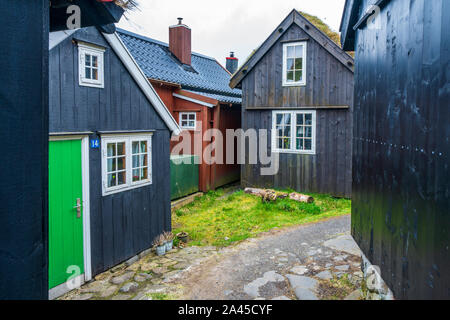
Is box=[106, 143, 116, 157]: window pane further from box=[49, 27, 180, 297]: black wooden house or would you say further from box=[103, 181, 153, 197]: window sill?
box=[103, 181, 153, 197]: window sill

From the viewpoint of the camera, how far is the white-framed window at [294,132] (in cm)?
1274

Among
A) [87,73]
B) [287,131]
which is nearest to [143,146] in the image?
[87,73]

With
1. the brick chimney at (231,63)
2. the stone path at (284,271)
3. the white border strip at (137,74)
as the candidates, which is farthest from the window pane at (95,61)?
the brick chimney at (231,63)

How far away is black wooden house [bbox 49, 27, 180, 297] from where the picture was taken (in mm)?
5934

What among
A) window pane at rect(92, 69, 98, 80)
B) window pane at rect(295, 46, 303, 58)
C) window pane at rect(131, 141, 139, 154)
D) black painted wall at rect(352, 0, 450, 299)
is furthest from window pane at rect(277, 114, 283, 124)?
black painted wall at rect(352, 0, 450, 299)

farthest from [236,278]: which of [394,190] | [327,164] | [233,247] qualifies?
[327,164]

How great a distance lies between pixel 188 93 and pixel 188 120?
3.47ft

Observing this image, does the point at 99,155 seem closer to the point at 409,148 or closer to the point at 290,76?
the point at 409,148

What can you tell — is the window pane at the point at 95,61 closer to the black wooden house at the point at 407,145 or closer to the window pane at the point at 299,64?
the black wooden house at the point at 407,145

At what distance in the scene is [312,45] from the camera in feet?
41.0

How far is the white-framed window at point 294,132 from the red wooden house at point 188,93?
8.14ft
